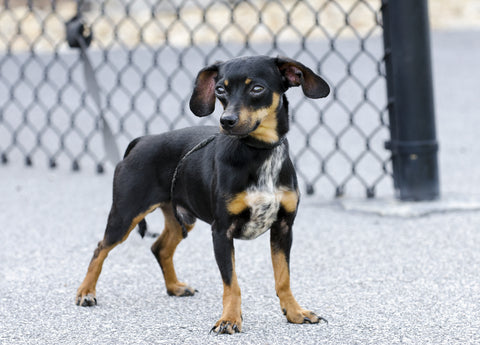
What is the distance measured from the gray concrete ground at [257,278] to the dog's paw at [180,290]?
0.10 ft

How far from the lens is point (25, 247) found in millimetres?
3424

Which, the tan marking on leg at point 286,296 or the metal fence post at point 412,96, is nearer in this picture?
the tan marking on leg at point 286,296

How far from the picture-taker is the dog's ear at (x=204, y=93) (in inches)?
92.9

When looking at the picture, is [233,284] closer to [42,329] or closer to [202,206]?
[202,206]

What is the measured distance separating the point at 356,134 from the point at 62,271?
310 centimetres

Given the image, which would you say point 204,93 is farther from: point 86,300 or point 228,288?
point 86,300

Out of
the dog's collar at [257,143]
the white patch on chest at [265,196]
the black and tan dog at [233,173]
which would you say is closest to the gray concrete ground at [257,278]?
the black and tan dog at [233,173]

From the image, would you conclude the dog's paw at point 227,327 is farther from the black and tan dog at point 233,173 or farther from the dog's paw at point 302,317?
the dog's paw at point 302,317

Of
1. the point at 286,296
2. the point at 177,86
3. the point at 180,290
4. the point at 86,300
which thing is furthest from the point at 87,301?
the point at 177,86

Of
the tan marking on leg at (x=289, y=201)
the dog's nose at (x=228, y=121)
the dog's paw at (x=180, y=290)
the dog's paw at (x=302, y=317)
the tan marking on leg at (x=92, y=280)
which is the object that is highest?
the dog's nose at (x=228, y=121)

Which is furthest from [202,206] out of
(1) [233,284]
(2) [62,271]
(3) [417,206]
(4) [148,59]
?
(4) [148,59]

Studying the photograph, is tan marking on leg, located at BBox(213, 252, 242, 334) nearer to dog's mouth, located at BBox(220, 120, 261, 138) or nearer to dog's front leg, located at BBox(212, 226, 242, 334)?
dog's front leg, located at BBox(212, 226, 242, 334)

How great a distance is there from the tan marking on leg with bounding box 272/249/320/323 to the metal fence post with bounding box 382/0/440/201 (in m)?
1.60

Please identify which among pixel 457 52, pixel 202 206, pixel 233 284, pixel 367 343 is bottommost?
pixel 367 343
